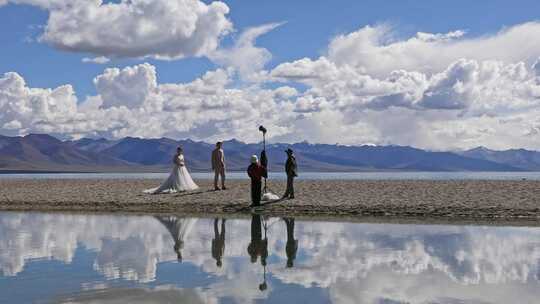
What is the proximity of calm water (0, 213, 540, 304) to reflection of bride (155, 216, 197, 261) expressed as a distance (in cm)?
6

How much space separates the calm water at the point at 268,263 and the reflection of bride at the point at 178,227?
6 centimetres

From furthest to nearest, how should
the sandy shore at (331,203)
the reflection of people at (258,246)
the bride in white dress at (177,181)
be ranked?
1. the bride in white dress at (177,181)
2. the sandy shore at (331,203)
3. the reflection of people at (258,246)

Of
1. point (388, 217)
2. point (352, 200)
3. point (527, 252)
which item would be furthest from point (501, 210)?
point (527, 252)

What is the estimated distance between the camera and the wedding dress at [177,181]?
36250 mm

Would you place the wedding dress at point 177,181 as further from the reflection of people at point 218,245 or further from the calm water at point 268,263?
the reflection of people at point 218,245

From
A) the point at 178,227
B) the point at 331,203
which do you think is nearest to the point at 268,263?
the point at 178,227

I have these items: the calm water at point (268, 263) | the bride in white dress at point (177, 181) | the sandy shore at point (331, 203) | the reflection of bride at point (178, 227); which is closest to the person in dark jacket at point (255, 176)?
the sandy shore at point (331, 203)

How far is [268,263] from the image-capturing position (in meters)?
14.5

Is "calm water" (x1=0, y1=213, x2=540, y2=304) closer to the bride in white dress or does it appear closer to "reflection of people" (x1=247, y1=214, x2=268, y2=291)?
"reflection of people" (x1=247, y1=214, x2=268, y2=291)

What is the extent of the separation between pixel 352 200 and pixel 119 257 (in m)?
17.1

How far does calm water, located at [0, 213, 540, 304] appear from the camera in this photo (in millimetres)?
11133

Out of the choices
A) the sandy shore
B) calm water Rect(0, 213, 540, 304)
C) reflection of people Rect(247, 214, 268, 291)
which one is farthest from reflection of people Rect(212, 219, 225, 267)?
the sandy shore

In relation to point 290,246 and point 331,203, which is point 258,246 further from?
point 331,203

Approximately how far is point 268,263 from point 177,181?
23.0 metres
